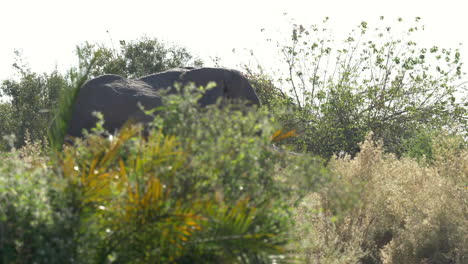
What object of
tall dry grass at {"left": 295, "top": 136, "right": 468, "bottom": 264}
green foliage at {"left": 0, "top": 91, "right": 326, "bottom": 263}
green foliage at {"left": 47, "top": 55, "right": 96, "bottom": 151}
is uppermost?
green foliage at {"left": 47, "top": 55, "right": 96, "bottom": 151}

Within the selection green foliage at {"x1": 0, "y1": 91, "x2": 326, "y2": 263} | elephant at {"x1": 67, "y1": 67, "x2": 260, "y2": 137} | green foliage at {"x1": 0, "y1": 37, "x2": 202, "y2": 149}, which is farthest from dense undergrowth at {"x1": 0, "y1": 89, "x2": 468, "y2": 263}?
green foliage at {"x1": 0, "y1": 37, "x2": 202, "y2": 149}

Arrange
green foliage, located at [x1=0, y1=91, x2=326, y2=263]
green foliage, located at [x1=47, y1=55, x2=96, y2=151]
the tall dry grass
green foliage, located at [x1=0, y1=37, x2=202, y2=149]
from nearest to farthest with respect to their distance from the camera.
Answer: green foliage, located at [x1=0, y1=91, x2=326, y2=263] < green foliage, located at [x1=47, y1=55, x2=96, y2=151] < the tall dry grass < green foliage, located at [x1=0, y1=37, x2=202, y2=149]

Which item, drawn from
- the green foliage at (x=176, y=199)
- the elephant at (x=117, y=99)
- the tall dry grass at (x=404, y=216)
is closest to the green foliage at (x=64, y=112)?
the green foliage at (x=176, y=199)

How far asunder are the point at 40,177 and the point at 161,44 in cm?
2459

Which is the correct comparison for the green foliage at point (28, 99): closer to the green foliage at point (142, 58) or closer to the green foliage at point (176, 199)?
the green foliage at point (142, 58)

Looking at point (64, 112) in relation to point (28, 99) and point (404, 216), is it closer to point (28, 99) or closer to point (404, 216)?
point (404, 216)

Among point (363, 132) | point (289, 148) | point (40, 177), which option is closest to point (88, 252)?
point (40, 177)

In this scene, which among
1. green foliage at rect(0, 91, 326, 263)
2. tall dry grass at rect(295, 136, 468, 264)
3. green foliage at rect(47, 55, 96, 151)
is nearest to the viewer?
green foliage at rect(0, 91, 326, 263)

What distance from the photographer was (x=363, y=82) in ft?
57.8

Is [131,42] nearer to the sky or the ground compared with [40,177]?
nearer to the sky

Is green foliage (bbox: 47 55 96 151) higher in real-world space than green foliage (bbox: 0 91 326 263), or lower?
higher

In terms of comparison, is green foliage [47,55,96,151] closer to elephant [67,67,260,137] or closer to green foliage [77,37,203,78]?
elephant [67,67,260,137]

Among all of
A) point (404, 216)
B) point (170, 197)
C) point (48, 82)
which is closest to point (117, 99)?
point (404, 216)

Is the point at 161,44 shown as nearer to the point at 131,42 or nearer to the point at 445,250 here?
the point at 131,42
